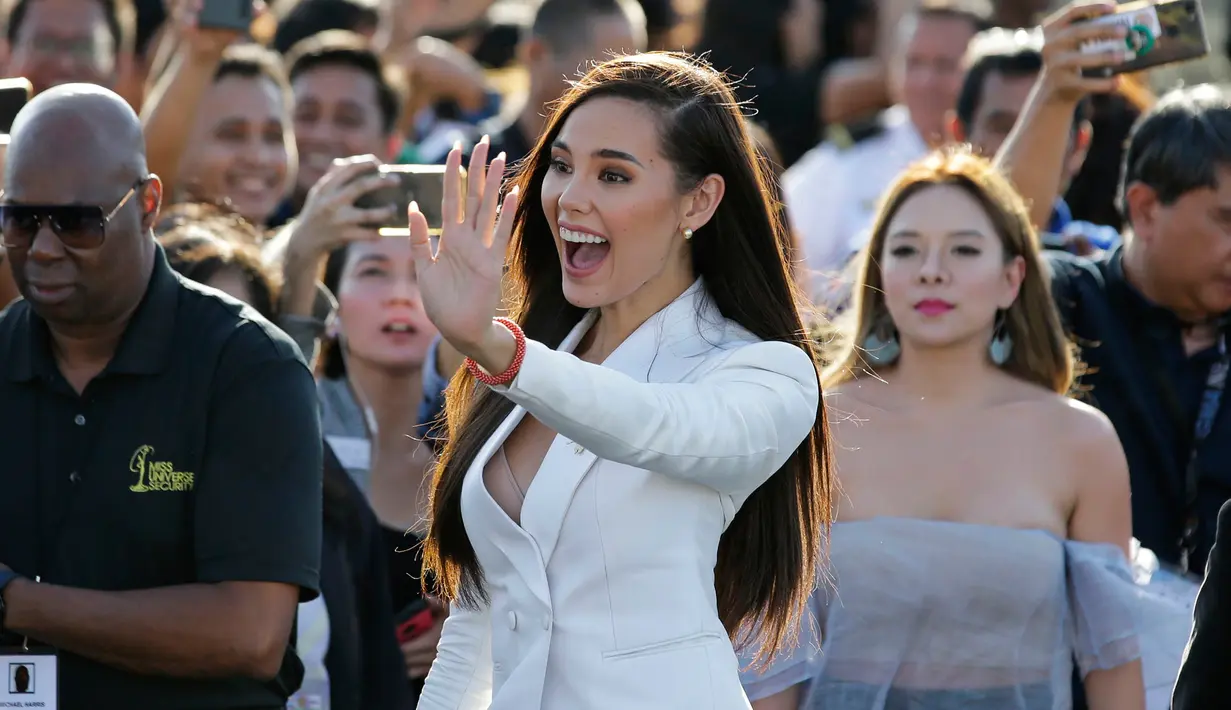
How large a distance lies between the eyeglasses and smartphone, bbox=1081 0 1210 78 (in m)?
2.99

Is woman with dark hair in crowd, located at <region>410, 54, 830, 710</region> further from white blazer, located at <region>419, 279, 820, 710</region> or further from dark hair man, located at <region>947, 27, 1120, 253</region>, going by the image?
dark hair man, located at <region>947, 27, 1120, 253</region>

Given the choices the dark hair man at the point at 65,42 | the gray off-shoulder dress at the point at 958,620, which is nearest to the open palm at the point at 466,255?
the gray off-shoulder dress at the point at 958,620

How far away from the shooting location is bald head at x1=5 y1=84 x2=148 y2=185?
357 centimetres

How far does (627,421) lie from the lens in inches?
109

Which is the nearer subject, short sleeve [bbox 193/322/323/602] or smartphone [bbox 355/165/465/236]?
short sleeve [bbox 193/322/323/602]

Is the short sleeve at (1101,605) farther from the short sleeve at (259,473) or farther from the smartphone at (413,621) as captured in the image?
the short sleeve at (259,473)

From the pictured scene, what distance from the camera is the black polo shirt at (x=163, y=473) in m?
3.49

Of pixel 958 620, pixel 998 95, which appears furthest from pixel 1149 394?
pixel 998 95

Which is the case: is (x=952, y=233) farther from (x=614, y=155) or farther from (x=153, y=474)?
(x=153, y=474)

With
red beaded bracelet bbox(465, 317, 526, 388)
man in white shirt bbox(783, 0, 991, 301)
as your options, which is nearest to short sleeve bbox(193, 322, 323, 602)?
red beaded bracelet bbox(465, 317, 526, 388)

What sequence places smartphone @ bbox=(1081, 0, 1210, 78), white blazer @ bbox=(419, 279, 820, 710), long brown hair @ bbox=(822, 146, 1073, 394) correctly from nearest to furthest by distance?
white blazer @ bbox=(419, 279, 820, 710), long brown hair @ bbox=(822, 146, 1073, 394), smartphone @ bbox=(1081, 0, 1210, 78)

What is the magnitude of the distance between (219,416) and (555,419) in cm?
105

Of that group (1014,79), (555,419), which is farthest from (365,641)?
(1014,79)

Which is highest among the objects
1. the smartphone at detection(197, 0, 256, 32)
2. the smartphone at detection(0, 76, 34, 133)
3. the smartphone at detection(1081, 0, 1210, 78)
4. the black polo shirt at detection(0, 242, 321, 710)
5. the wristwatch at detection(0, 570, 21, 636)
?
the smartphone at detection(1081, 0, 1210, 78)
